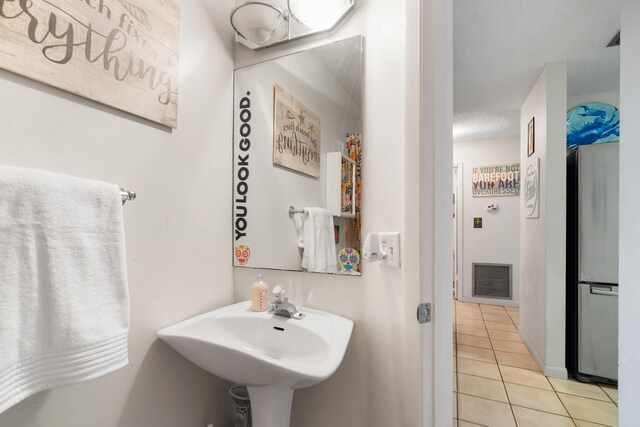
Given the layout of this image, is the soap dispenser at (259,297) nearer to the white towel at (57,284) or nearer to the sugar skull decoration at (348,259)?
the sugar skull decoration at (348,259)

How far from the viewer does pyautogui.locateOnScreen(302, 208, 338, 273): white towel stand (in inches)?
47.8

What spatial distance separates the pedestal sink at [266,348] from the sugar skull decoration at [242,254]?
0.19m

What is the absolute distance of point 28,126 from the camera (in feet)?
2.44

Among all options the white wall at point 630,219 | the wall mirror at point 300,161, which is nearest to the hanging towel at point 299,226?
the wall mirror at point 300,161

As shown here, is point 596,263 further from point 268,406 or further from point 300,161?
point 268,406

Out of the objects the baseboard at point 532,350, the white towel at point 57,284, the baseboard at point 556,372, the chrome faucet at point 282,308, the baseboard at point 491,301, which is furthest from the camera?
the baseboard at point 491,301

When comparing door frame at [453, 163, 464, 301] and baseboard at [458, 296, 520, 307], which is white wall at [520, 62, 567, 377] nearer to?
baseboard at [458, 296, 520, 307]

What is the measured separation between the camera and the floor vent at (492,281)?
4.07 m

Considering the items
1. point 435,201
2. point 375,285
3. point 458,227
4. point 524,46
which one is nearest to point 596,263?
point 524,46

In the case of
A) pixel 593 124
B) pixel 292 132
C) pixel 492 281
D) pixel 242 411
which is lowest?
pixel 492 281

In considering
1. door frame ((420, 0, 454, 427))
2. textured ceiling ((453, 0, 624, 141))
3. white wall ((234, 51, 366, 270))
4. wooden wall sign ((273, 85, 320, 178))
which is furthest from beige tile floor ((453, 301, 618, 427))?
textured ceiling ((453, 0, 624, 141))

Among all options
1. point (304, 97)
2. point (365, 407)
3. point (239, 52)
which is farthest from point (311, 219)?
point (239, 52)

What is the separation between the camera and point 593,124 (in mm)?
2539

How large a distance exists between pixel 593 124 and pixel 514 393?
229cm
